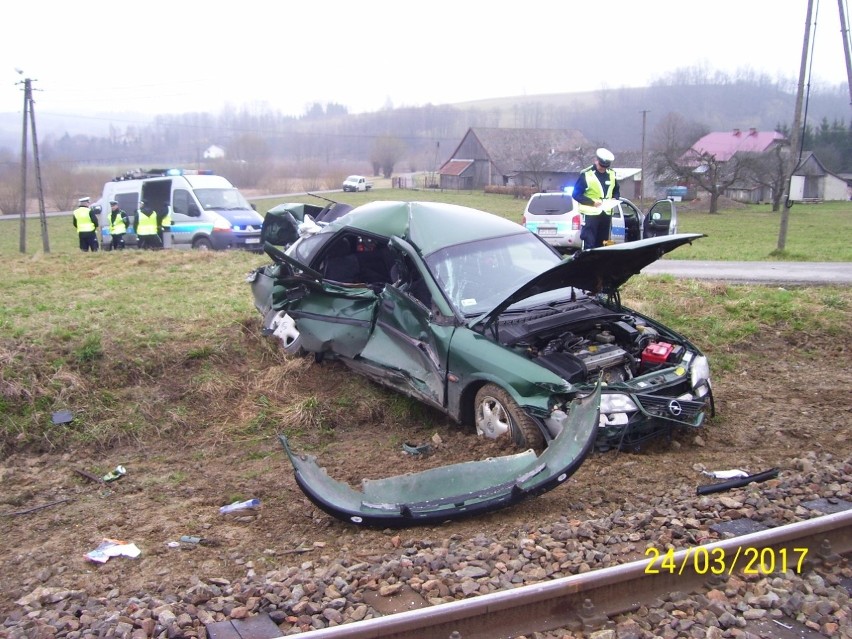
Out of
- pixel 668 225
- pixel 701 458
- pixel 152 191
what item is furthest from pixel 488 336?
pixel 152 191

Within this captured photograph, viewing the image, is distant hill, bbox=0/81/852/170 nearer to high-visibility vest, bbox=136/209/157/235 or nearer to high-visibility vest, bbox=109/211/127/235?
high-visibility vest, bbox=109/211/127/235

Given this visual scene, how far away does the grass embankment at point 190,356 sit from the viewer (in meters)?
6.91

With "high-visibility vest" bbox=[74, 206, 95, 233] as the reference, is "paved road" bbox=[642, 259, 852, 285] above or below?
below

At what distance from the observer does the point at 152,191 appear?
18.8 m

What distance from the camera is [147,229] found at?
17656mm

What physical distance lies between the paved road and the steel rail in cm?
805

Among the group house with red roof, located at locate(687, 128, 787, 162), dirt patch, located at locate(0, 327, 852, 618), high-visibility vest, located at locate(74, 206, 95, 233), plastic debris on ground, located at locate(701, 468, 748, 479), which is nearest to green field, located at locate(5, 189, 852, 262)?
high-visibility vest, located at locate(74, 206, 95, 233)

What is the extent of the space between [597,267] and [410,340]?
1.65 meters

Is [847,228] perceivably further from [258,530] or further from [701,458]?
[258,530]

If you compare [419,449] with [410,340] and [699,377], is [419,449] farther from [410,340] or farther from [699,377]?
[699,377]

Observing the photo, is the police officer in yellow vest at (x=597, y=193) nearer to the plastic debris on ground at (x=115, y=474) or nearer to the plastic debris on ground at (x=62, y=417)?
the plastic debris on ground at (x=115, y=474)

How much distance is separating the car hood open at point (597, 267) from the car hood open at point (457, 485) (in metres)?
1.06

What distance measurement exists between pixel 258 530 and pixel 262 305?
4.01m

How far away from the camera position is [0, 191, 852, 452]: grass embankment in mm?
6914
